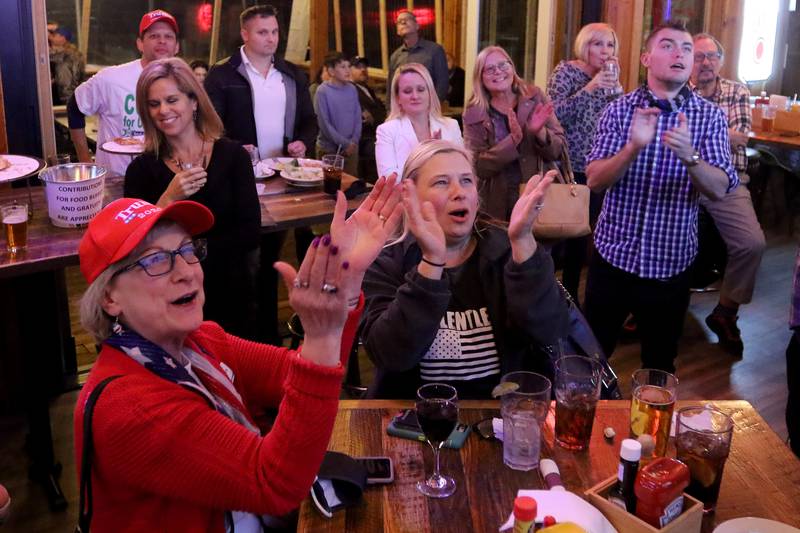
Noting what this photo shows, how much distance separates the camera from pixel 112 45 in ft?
27.2

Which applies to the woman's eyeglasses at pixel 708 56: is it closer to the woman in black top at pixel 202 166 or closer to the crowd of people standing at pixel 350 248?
the crowd of people standing at pixel 350 248

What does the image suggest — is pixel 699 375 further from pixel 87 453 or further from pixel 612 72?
pixel 87 453

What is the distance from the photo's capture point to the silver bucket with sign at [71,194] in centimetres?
308

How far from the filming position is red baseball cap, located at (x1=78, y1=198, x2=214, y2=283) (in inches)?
60.3

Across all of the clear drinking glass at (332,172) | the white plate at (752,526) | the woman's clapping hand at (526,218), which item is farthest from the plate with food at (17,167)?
the white plate at (752,526)

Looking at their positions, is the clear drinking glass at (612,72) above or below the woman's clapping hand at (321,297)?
above

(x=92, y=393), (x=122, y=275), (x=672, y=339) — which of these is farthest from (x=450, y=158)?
(x=672, y=339)

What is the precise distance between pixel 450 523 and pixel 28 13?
11.9 feet

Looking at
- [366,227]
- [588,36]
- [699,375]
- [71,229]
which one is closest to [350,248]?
[366,227]

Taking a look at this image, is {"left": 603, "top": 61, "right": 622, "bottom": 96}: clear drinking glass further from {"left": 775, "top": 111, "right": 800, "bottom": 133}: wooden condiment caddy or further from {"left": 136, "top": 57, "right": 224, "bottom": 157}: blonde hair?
{"left": 136, "top": 57, "right": 224, "bottom": 157}: blonde hair

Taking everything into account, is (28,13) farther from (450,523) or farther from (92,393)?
(450,523)

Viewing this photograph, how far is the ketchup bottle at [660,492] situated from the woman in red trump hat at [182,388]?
55cm

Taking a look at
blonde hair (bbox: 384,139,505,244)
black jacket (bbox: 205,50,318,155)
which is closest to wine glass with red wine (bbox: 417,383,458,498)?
blonde hair (bbox: 384,139,505,244)

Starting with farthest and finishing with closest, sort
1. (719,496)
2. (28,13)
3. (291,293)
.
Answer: (28,13)
(719,496)
(291,293)
